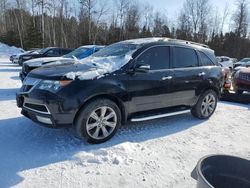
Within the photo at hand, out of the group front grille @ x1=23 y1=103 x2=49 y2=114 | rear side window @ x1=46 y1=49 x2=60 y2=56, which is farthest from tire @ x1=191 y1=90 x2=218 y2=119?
rear side window @ x1=46 y1=49 x2=60 y2=56

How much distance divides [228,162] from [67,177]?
1.91 m

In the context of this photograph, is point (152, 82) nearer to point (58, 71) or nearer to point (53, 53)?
point (58, 71)

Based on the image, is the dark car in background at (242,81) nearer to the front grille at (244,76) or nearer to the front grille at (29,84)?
the front grille at (244,76)

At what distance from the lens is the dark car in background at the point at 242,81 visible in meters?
8.89

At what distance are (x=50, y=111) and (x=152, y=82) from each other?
1.94 metres

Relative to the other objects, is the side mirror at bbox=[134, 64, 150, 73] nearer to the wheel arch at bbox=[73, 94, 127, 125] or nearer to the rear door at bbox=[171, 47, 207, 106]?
the wheel arch at bbox=[73, 94, 127, 125]

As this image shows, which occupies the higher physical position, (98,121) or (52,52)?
(52,52)

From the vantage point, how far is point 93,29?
147 ft

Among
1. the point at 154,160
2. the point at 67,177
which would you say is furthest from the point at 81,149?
the point at 154,160

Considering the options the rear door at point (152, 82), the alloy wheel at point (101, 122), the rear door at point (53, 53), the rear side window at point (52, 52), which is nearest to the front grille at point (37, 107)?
the alloy wheel at point (101, 122)

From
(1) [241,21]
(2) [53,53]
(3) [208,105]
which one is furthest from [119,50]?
(1) [241,21]

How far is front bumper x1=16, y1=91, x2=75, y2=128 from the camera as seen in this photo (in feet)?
12.2

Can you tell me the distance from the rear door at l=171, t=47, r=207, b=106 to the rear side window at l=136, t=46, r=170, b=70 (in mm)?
219

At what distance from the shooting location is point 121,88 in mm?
4258
